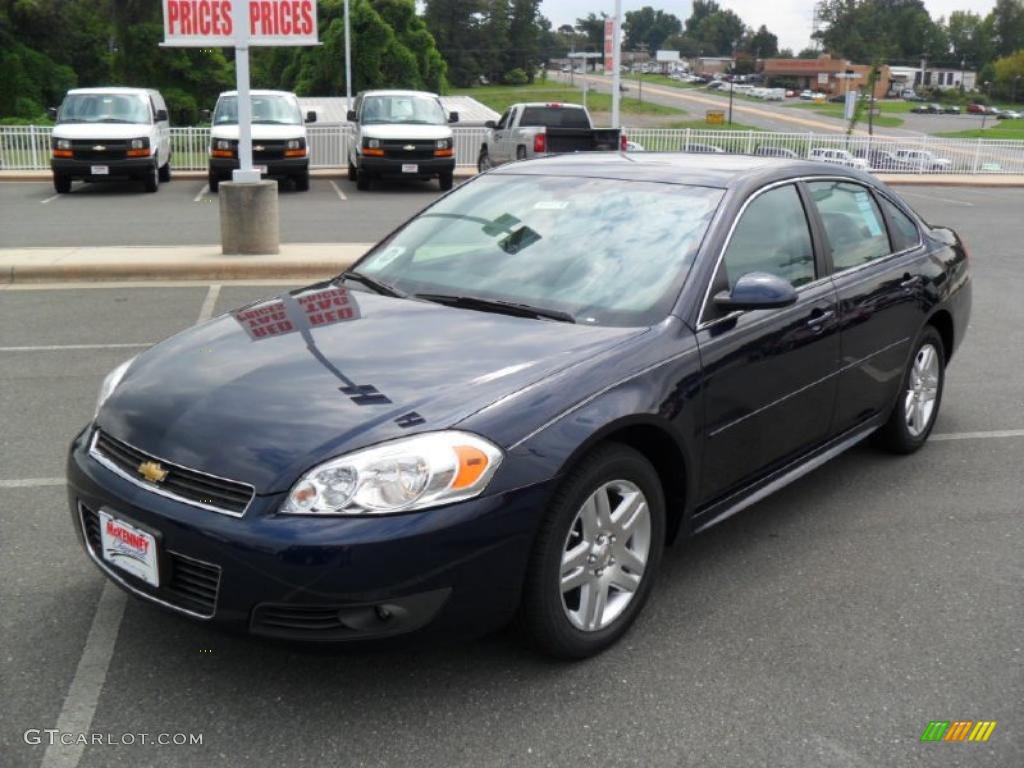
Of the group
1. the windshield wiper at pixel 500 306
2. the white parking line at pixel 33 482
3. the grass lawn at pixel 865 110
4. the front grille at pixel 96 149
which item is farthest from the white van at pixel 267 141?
the grass lawn at pixel 865 110

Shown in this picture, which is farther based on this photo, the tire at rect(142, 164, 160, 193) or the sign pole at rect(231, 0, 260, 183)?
the tire at rect(142, 164, 160, 193)

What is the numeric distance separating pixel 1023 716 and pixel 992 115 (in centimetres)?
10516

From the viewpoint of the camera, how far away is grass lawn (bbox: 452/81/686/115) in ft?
287

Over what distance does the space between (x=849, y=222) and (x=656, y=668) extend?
2535 mm

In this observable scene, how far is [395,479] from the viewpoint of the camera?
301 cm

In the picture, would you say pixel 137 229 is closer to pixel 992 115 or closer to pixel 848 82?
pixel 992 115

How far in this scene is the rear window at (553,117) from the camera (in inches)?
891

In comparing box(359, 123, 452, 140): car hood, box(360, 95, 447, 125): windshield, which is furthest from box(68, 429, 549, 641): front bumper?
box(360, 95, 447, 125): windshield

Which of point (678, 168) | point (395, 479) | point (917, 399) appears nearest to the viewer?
point (395, 479)

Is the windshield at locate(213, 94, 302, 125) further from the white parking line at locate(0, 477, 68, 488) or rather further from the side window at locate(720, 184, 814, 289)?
the side window at locate(720, 184, 814, 289)

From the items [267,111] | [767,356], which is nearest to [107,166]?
[267,111]

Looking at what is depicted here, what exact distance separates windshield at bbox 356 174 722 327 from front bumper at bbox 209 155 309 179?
16.7 m

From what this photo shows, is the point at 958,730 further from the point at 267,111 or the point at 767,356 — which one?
the point at 267,111

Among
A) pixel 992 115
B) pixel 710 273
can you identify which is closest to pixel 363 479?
pixel 710 273
